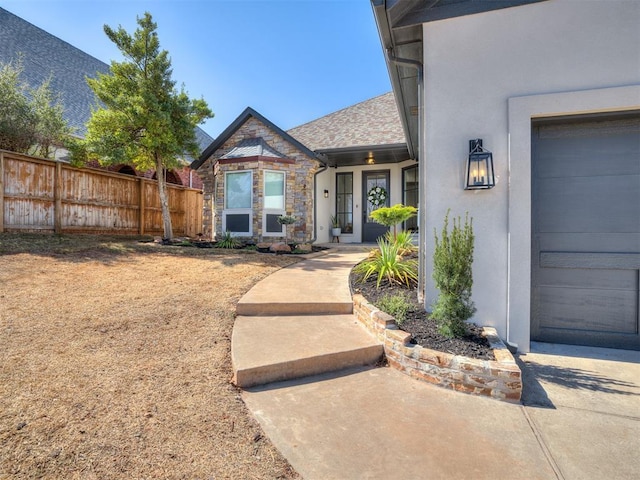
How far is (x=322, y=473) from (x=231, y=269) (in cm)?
435

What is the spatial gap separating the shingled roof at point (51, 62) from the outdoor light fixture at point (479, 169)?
32.9ft

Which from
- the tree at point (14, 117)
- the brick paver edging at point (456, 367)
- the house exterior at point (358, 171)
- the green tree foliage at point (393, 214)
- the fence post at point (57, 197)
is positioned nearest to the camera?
the brick paver edging at point (456, 367)

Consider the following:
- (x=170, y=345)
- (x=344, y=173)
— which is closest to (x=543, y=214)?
(x=170, y=345)

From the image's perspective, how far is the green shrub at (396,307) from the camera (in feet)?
10.9

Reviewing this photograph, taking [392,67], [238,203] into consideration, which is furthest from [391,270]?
[238,203]

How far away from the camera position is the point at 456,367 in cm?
249

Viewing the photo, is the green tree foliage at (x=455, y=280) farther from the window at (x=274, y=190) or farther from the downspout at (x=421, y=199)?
the window at (x=274, y=190)

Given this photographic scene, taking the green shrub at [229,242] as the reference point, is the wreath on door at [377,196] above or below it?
above

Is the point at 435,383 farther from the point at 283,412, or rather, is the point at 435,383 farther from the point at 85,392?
the point at 85,392

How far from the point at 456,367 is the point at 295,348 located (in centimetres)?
137

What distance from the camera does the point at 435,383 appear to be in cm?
256

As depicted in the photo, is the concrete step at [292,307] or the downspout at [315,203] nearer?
the concrete step at [292,307]

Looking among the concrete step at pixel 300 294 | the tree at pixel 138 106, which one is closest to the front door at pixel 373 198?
the concrete step at pixel 300 294

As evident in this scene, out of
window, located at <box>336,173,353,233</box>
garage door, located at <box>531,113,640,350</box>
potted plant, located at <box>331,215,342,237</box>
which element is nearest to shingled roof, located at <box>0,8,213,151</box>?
window, located at <box>336,173,353,233</box>
